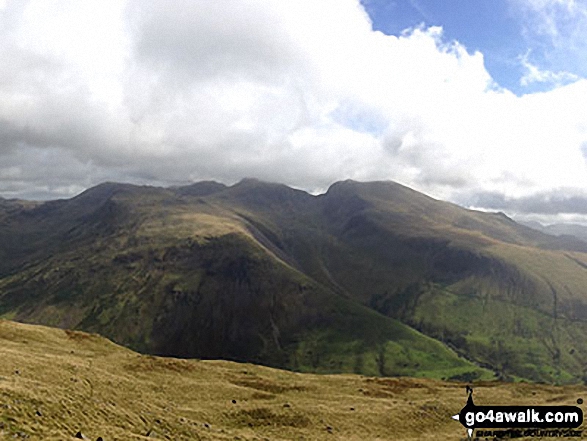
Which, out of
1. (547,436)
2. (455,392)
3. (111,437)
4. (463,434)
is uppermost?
(111,437)

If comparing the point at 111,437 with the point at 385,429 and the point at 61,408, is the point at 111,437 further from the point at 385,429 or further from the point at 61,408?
the point at 385,429

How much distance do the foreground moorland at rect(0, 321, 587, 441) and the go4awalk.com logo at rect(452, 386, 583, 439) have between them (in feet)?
20.6

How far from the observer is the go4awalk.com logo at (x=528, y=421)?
169ft

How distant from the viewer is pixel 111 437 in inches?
1501

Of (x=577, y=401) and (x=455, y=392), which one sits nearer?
(x=577, y=401)

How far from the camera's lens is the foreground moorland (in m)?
41.3

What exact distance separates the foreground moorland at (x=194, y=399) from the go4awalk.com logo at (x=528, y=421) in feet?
20.6

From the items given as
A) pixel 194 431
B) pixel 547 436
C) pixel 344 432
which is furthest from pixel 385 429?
pixel 194 431

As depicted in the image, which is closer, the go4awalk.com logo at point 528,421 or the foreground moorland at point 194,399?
the foreground moorland at point 194,399

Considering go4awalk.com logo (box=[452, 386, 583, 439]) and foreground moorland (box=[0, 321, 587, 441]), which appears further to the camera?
go4awalk.com logo (box=[452, 386, 583, 439])

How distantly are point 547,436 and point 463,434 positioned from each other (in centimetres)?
1192

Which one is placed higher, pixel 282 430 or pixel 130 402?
pixel 130 402

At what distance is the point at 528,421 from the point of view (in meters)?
54.4

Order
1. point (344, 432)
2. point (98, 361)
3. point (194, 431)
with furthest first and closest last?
point (98, 361), point (344, 432), point (194, 431)
